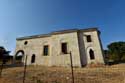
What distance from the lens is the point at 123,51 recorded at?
45406 millimetres

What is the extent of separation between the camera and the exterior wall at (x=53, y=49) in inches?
922

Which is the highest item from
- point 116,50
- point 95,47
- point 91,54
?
point 116,50

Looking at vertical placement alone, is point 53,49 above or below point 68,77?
above

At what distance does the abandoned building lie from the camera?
2292cm

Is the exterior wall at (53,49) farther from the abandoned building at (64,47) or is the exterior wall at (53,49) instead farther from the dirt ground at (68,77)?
the dirt ground at (68,77)

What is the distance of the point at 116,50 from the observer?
1865 inches

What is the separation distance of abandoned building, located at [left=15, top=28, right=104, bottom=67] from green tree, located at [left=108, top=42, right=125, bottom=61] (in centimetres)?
2463

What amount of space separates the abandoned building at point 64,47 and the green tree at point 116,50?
24634mm

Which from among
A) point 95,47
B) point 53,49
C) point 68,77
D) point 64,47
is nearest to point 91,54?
point 95,47

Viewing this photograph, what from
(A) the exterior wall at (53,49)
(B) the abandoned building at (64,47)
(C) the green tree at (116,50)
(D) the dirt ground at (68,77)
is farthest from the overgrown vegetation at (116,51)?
(D) the dirt ground at (68,77)

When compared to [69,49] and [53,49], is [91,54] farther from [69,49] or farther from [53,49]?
[53,49]

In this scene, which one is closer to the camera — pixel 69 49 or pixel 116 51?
pixel 69 49

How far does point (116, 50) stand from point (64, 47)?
30738 millimetres

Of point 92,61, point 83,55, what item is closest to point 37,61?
point 83,55
